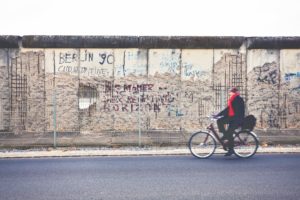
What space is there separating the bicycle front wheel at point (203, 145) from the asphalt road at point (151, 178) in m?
0.19

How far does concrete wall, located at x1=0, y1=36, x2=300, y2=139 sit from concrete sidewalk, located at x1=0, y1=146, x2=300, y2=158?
338 centimetres

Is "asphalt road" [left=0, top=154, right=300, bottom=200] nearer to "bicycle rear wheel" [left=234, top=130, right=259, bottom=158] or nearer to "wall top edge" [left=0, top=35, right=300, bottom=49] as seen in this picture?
"bicycle rear wheel" [left=234, top=130, right=259, bottom=158]

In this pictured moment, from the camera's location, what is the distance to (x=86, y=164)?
7.89 meters

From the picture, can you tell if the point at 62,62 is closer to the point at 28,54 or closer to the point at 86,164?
the point at 28,54

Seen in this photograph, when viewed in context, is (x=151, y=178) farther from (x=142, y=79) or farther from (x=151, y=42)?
(x=151, y=42)

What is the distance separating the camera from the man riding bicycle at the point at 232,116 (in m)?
8.69

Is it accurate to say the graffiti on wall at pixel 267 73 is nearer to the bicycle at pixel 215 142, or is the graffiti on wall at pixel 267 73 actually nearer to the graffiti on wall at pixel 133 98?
the graffiti on wall at pixel 133 98

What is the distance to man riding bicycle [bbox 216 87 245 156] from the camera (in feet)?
28.5

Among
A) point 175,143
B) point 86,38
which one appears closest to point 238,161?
A: point 175,143

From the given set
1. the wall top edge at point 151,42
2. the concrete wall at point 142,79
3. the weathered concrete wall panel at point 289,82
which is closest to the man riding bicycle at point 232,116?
the concrete wall at point 142,79

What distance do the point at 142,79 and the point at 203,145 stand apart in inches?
224

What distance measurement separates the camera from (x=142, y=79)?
13977 mm

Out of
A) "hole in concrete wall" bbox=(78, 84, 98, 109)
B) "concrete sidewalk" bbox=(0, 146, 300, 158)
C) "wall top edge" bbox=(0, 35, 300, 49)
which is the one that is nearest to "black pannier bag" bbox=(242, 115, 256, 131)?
"concrete sidewalk" bbox=(0, 146, 300, 158)

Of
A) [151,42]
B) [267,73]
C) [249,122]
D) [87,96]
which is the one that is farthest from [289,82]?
[87,96]
